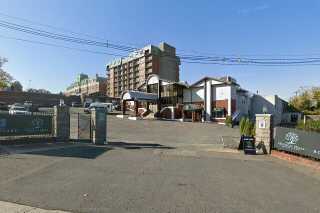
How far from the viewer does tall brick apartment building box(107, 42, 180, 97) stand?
11831cm

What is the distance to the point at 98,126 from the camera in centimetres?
1758

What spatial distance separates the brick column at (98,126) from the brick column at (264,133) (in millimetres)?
9084

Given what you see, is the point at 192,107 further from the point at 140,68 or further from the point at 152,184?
the point at 140,68

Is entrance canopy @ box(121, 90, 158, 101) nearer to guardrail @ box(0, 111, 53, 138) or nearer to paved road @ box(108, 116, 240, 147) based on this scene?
paved road @ box(108, 116, 240, 147)

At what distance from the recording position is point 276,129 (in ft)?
49.4

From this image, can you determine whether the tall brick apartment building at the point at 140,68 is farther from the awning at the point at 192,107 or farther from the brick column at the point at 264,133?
the brick column at the point at 264,133

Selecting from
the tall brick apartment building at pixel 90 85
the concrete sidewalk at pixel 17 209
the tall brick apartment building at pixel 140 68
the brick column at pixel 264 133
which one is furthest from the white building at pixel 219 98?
the tall brick apartment building at pixel 90 85

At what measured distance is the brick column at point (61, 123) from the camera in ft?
55.6

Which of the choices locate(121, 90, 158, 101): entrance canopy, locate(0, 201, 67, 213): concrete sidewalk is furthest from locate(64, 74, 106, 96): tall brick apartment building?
locate(0, 201, 67, 213): concrete sidewalk

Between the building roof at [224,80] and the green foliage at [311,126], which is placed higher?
the building roof at [224,80]

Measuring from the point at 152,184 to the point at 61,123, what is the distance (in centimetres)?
1080

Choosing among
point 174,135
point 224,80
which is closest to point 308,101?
point 224,80

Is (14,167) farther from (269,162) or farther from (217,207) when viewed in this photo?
(269,162)

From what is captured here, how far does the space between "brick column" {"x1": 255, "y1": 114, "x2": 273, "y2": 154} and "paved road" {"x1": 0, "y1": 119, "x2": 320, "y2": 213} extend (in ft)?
9.17
